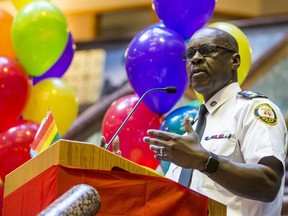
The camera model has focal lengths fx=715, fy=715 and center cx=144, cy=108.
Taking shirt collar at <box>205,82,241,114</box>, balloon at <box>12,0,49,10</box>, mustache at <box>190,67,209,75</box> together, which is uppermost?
mustache at <box>190,67,209,75</box>

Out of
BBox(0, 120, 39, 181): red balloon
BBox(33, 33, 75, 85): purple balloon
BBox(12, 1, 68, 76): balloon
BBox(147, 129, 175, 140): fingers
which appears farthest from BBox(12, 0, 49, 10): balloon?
BBox(147, 129, 175, 140): fingers

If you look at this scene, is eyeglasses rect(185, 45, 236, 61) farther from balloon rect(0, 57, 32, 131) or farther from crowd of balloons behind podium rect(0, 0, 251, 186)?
balloon rect(0, 57, 32, 131)

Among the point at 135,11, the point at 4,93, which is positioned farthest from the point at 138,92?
the point at 135,11

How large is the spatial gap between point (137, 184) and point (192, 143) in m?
0.20

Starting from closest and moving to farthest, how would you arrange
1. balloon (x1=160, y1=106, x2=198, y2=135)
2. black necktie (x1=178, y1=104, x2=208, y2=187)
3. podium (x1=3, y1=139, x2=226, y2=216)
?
podium (x1=3, y1=139, x2=226, y2=216)
black necktie (x1=178, y1=104, x2=208, y2=187)
balloon (x1=160, y1=106, x2=198, y2=135)

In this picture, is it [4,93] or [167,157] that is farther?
[4,93]

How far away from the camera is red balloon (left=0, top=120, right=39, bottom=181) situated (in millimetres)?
3568

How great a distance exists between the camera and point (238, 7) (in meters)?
9.52

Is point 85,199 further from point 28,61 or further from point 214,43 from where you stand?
point 28,61

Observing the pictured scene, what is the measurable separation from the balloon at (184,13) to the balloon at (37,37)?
24.3 inches

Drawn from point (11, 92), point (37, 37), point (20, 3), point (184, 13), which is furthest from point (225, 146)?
point (20, 3)

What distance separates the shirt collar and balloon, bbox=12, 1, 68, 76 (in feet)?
5.36

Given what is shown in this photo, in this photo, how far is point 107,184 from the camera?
2014 millimetres

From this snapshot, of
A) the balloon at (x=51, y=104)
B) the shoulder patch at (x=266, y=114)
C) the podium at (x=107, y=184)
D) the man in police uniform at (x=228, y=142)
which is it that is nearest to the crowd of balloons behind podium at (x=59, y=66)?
the balloon at (x=51, y=104)
